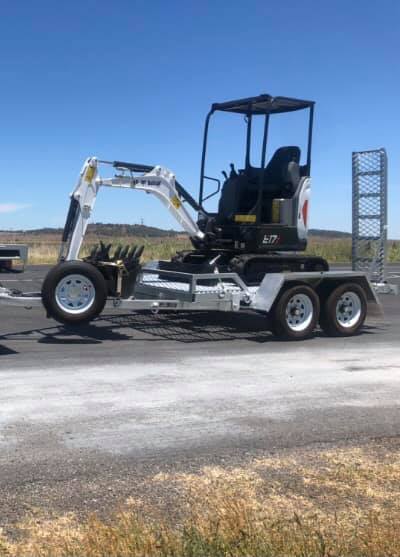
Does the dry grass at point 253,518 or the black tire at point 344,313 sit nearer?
the dry grass at point 253,518

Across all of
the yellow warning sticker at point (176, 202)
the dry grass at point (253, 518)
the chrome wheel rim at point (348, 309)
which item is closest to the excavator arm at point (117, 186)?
the yellow warning sticker at point (176, 202)

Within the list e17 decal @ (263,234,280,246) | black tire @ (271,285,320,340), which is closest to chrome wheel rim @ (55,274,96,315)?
black tire @ (271,285,320,340)

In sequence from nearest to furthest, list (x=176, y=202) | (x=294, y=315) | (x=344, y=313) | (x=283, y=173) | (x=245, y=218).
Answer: (x=294, y=315) → (x=176, y=202) → (x=245, y=218) → (x=344, y=313) → (x=283, y=173)

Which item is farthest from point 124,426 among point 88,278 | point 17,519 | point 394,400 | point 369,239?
point 369,239

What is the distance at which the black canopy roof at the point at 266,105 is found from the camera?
12414mm

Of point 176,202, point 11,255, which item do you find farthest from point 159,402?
point 176,202

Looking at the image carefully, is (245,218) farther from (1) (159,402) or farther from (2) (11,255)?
(1) (159,402)

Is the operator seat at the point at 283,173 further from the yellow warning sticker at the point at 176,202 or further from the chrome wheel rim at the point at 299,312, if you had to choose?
the chrome wheel rim at the point at 299,312

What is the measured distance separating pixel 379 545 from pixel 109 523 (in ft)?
5.21

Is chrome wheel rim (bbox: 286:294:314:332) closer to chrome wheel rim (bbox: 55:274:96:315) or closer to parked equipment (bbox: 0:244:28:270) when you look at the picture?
chrome wheel rim (bbox: 55:274:96:315)

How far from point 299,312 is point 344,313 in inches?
40.5

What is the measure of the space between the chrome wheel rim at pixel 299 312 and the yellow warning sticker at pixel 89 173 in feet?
12.2

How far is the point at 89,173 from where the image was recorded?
11586mm

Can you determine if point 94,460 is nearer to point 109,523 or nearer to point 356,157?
point 109,523
